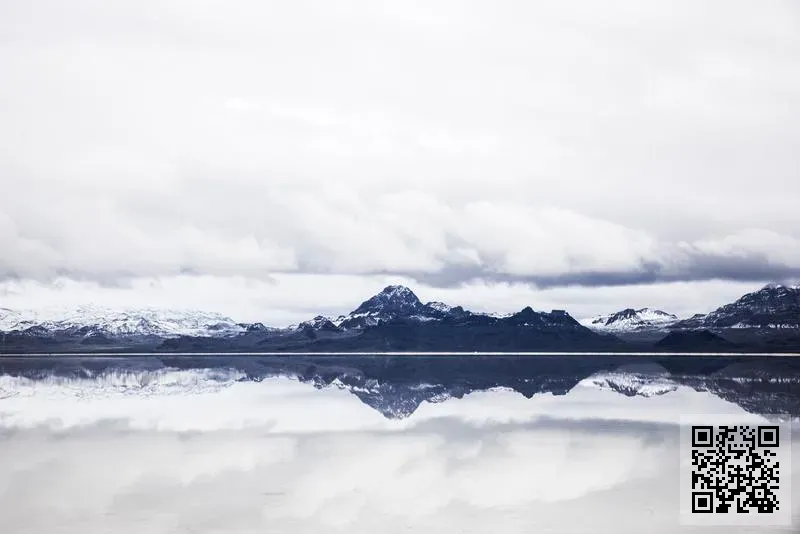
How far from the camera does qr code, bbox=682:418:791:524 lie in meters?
26.8

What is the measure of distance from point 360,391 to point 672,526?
6013 cm

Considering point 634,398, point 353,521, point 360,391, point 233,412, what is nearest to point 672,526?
point 353,521

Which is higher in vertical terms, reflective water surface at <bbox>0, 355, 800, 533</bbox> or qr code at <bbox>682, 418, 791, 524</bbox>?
qr code at <bbox>682, 418, 791, 524</bbox>

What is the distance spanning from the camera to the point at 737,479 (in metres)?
30.4

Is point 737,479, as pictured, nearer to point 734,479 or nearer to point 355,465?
point 734,479

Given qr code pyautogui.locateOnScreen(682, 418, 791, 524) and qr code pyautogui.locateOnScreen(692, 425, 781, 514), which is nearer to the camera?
qr code pyautogui.locateOnScreen(682, 418, 791, 524)

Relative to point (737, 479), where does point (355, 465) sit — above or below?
below

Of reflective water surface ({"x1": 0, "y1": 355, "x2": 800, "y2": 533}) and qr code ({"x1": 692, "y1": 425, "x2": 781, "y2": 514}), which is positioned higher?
qr code ({"x1": 692, "y1": 425, "x2": 781, "y2": 514})

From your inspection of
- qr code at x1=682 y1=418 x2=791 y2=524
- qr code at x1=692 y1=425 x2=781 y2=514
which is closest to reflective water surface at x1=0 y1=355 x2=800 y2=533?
qr code at x1=682 y1=418 x2=791 y2=524

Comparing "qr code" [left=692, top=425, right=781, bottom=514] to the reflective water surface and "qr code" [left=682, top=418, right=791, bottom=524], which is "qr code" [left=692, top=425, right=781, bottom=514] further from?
the reflective water surface

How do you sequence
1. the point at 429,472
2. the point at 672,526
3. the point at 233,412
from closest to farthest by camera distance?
1. the point at 672,526
2. the point at 429,472
3. the point at 233,412

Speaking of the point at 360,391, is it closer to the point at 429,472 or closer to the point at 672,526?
→ the point at 429,472

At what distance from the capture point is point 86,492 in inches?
1229

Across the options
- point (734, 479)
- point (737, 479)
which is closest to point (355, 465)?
point (734, 479)
